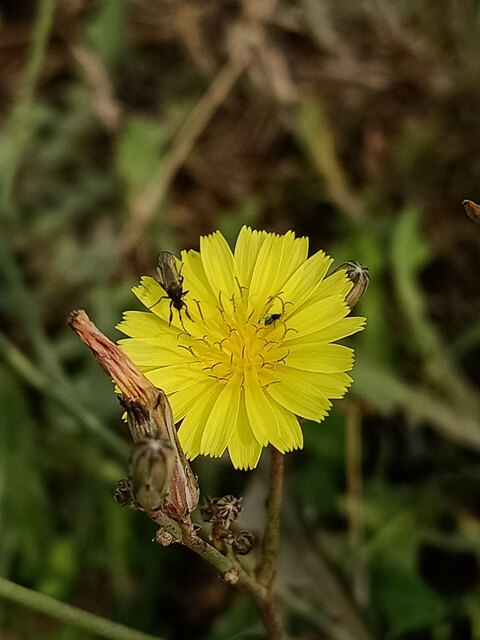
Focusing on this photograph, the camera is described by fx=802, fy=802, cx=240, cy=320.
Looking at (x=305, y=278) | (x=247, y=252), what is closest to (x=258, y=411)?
(x=305, y=278)

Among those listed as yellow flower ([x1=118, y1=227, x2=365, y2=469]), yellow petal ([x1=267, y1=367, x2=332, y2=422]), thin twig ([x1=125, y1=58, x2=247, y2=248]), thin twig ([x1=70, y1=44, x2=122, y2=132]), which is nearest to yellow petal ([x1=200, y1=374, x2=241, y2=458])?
yellow flower ([x1=118, y1=227, x2=365, y2=469])

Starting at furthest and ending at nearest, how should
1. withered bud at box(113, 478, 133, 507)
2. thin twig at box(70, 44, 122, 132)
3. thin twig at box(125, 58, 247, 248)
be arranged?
thin twig at box(70, 44, 122, 132) → thin twig at box(125, 58, 247, 248) → withered bud at box(113, 478, 133, 507)

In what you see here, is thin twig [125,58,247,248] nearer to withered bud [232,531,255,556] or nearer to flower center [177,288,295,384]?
flower center [177,288,295,384]

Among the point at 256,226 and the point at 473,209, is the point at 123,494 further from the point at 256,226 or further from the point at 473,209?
the point at 256,226

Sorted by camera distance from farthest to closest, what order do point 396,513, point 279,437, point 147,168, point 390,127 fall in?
point 390,127, point 147,168, point 396,513, point 279,437

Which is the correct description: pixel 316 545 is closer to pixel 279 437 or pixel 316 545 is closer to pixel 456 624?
pixel 456 624

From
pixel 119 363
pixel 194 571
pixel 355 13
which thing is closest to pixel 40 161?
pixel 355 13
